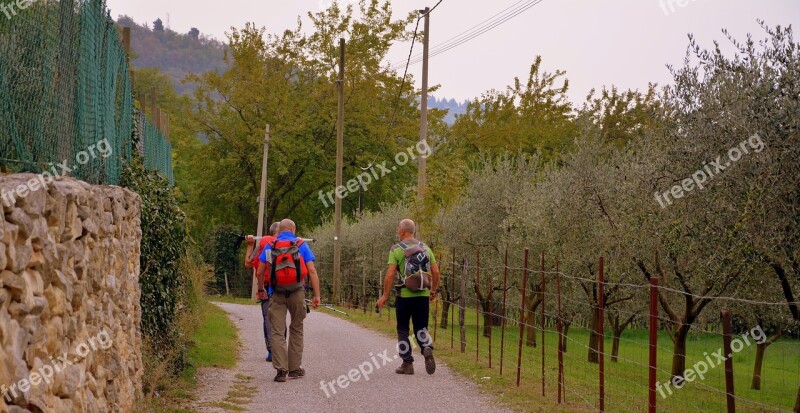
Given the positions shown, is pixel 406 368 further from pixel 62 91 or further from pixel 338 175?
pixel 338 175

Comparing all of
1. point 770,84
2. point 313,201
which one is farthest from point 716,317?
point 313,201

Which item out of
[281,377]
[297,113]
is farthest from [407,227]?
[297,113]

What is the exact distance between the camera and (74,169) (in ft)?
21.9

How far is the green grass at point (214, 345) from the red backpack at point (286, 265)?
1.90 meters

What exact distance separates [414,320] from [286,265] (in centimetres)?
194

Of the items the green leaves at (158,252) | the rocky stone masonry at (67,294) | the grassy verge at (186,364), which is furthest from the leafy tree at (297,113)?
the rocky stone masonry at (67,294)

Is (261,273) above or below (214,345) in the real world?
above

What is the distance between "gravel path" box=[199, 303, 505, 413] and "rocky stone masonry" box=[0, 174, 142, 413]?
7.50 ft

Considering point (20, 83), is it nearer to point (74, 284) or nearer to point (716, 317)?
point (74, 284)

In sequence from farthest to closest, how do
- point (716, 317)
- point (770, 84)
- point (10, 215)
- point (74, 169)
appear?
point (716, 317) → point (770, 84) → point (74, 169) → point (10, 215)

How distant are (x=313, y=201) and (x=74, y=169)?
40773 mm

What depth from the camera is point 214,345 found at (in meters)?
15.4

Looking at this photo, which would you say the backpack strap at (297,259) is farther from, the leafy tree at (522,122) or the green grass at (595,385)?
the leafy tree at (522,122)

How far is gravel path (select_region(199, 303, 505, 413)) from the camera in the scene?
32.0ft
